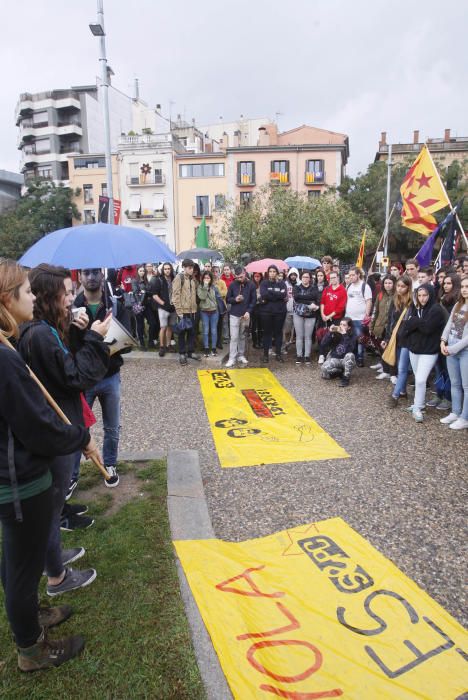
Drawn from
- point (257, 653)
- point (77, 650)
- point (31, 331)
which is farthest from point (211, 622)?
point (31, 331)

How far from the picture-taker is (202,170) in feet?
133

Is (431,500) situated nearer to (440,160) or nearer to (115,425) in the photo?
(115,425)

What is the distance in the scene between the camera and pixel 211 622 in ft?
8.49

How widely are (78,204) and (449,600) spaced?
46655 mm

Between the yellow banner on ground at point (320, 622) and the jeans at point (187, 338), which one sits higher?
the jeans at point (187, 338)

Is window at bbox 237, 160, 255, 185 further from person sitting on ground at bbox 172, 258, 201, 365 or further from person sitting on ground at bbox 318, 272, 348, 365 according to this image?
person sitting on ground at bbox 318, 272, 348, 365

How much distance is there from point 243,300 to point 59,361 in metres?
6.57

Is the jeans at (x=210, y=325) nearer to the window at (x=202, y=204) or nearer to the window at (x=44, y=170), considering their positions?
the window at (x=202, y=204)

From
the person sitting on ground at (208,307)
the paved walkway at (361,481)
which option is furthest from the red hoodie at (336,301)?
the person sitting on ground at (208,307)

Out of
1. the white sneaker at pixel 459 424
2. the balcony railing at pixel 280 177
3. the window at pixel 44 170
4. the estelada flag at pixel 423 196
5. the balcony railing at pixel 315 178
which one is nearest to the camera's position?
the white sneaker at pixel 459 424

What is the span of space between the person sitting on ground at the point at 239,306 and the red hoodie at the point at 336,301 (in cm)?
143

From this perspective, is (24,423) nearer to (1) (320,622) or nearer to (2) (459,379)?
(1) (320,622)

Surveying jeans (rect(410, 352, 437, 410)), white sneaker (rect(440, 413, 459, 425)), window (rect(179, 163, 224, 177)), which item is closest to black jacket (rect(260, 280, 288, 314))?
jeans (rect(410, 352, 437, 410))

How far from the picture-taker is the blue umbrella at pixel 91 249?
4469 mm
